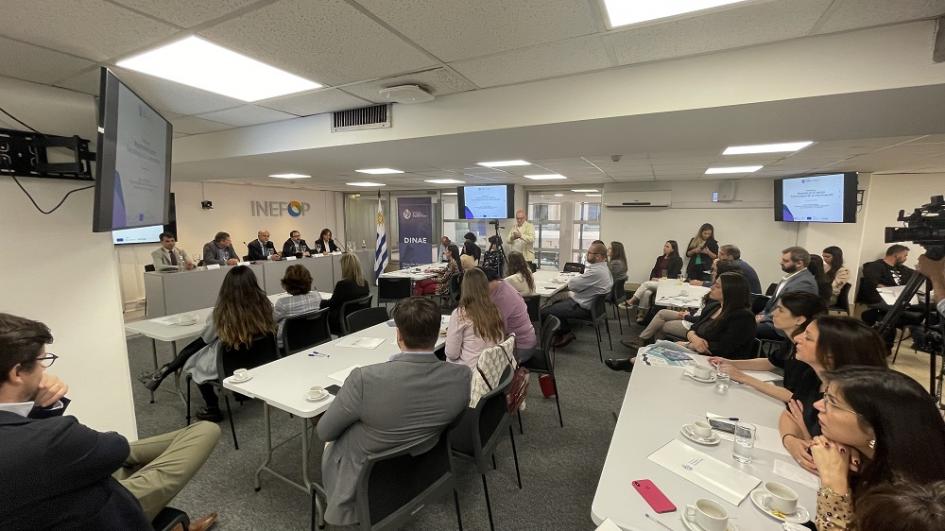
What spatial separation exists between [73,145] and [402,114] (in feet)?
6.37

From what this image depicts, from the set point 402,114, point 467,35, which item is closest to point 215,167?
point 402,114

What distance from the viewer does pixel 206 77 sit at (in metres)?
2.29

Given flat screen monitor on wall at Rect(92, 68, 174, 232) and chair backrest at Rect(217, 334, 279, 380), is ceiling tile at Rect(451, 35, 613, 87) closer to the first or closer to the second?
flat screen monitor on wall at Rect(92, 68, 174, 232)

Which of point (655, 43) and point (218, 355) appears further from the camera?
point (218, 355)

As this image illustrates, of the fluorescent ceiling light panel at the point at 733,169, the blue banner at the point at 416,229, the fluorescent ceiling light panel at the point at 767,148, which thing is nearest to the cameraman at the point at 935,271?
the fluorescent ceiling light panel at the point at 767,148

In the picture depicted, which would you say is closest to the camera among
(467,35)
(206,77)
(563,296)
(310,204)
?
(467,35)

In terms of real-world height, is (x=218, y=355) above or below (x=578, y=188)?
below

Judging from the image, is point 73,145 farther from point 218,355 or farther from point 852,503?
point 852,503

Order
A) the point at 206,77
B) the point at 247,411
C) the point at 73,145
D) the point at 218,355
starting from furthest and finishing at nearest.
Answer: the point at 247,411 < the point at 218,355 < the point at 206,77 < the point at 73,145

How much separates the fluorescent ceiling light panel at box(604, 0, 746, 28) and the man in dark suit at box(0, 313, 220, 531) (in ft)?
7.80

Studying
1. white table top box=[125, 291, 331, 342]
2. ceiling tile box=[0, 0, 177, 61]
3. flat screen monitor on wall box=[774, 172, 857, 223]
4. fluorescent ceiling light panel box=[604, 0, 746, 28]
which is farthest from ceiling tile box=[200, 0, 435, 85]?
flat screen monitor on wall box=[774, 172, 857, 223]

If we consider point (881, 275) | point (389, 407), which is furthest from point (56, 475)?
point (881, 275)

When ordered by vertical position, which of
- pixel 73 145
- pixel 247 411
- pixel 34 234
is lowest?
pixel 247 411

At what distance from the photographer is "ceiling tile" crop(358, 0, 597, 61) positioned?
151 cm
